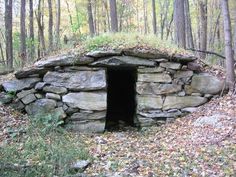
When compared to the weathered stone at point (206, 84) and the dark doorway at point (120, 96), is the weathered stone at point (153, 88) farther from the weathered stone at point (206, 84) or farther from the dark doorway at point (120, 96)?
the dark doorway at point (120, 96)

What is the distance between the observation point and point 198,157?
493cm

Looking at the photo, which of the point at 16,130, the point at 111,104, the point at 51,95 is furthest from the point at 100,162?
the point at 111,104

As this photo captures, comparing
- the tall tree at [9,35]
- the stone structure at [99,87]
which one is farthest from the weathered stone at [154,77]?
the tall tree at [9,35]

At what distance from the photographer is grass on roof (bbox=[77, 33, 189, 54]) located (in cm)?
734

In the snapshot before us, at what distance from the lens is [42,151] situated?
5.30 meters

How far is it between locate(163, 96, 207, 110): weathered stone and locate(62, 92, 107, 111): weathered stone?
1536 millimetres

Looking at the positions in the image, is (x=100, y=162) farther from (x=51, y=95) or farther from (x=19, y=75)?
(x=19, y=75)

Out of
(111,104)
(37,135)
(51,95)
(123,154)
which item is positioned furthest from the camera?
(111,104)

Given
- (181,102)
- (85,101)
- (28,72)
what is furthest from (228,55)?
(28,72)

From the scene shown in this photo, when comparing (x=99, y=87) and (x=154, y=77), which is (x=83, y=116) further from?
(x=154, y=77)

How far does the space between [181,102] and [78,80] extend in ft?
8.21

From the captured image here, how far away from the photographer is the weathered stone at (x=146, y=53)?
23.5 ft

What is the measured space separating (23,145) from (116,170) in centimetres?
192

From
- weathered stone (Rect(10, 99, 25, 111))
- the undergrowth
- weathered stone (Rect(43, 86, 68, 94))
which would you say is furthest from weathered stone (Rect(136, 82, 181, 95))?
weathered stone (Rect(10, 99, 25, 111))
